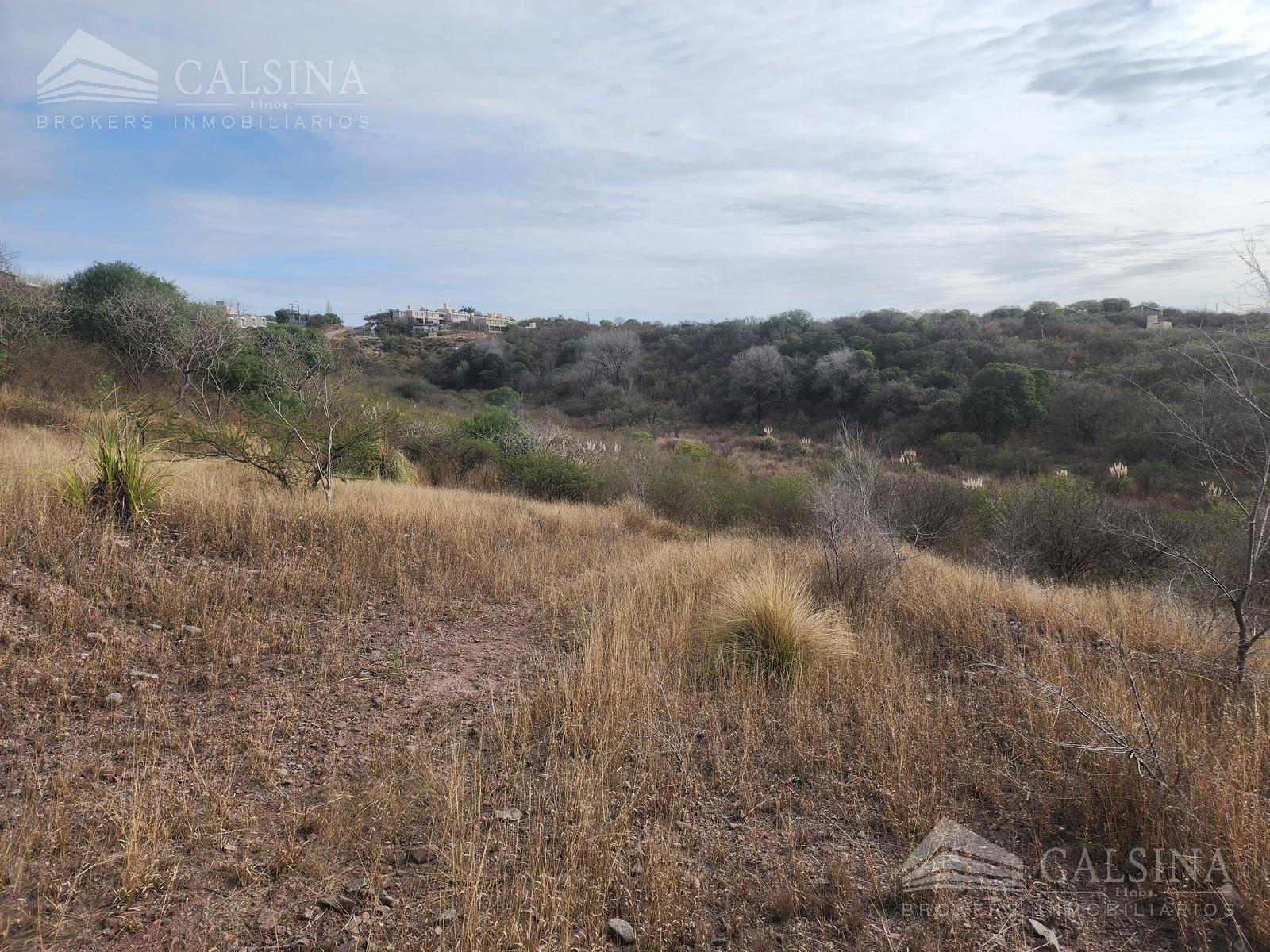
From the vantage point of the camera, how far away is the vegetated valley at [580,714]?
2.57 metres

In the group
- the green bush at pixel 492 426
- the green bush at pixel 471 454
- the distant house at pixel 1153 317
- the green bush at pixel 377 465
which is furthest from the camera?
the distant house at pixel 1153 317

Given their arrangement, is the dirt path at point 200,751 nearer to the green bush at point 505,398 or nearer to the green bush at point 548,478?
the green bush at point 548,478

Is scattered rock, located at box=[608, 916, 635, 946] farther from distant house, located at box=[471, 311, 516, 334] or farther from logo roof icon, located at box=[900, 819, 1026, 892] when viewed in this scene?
distant house, located at box=[471, 311, 516, 334]

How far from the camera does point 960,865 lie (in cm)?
285

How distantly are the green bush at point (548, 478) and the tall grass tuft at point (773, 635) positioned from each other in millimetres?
9987

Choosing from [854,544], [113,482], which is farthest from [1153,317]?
→ [113,482]

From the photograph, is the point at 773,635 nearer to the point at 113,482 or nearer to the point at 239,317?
the point at 113,482

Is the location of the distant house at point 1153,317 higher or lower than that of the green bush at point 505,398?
higher

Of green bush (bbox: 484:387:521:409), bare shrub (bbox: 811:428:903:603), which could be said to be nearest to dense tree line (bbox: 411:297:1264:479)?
green bush (bbox: 484:387:521:409)

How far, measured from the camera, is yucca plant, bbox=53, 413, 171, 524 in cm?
618

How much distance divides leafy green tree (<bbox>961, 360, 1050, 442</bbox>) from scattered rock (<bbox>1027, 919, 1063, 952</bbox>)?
3027 cm

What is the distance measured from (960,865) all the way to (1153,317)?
50.6 meters

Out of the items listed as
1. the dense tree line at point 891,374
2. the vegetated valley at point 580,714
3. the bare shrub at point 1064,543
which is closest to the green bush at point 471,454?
the vegetated valley at point 580,714

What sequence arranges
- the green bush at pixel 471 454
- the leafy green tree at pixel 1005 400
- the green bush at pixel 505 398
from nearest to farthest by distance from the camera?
1. the green bush at pixel 471 454
2. the leafy green tree at pixel 1005 400
3. the green bush at pixel 505 398
